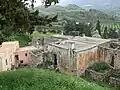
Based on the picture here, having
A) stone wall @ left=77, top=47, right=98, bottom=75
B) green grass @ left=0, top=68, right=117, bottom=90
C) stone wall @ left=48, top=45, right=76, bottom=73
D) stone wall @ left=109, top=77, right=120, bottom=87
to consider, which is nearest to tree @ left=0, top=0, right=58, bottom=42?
green grass @ left=0, top=68, right=117, bottom=90

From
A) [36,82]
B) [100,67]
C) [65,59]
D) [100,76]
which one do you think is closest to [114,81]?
[100,76]

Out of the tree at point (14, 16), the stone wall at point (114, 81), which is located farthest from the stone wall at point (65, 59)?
the tree at point (14, 16)

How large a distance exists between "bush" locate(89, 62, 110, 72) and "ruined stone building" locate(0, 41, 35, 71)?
1207cm

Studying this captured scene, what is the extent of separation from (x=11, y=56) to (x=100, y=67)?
Result: 1464 cm

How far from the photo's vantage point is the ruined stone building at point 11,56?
34719 mm

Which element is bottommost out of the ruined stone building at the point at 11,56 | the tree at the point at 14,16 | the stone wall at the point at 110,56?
the ruined stone building at the point at 11,56

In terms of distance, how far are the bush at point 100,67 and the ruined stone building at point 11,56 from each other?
12.1 metres

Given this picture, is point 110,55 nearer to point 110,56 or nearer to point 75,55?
point 110,56

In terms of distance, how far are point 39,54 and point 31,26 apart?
54.0 feet

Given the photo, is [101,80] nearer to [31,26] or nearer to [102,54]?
[102,54]

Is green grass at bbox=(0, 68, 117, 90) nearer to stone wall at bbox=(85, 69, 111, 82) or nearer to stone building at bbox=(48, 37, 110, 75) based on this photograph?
stone wall at bbox=(85, 69, 111, 82)

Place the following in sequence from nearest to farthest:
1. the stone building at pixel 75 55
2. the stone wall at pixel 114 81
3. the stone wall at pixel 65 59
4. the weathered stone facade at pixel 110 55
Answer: the stone wall at pixel 114 81, the weathered stone facade at pixel 110 55, the stone building at pixel 75 55, the stone wall at pixel 65 59

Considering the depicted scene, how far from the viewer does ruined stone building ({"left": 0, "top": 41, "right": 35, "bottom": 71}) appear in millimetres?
34719

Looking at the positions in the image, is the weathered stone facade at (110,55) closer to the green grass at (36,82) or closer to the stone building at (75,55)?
the stone building at (75,55)
